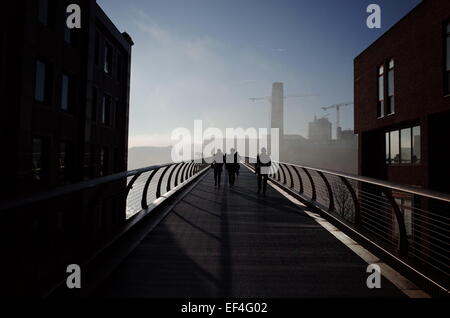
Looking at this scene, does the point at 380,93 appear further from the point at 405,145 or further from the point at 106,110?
the point at 106,110

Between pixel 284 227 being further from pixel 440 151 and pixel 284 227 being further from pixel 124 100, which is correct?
pixel 124 100

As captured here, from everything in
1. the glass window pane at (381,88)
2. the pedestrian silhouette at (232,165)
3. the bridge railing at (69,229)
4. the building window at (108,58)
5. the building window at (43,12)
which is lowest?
the bridge railing at (69,229)

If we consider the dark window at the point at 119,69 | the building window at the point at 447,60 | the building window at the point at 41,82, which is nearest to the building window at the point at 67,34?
the building window at the point at 41,82

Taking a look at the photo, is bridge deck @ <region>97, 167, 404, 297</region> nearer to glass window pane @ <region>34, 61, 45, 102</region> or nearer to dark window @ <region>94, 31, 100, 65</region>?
glass window pane @ <region>34, 61, 45, 102</region>

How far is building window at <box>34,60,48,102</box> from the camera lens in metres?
15.5

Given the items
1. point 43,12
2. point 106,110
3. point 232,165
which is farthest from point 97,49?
point 232,165

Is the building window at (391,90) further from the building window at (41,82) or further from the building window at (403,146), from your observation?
the building window at (41,82)

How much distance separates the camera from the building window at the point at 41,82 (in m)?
15.5

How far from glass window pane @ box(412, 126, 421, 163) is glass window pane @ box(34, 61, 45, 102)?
20.5 metres

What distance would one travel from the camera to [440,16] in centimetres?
1512

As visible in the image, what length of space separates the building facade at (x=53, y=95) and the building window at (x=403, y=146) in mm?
19910

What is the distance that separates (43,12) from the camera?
15.9 meters
